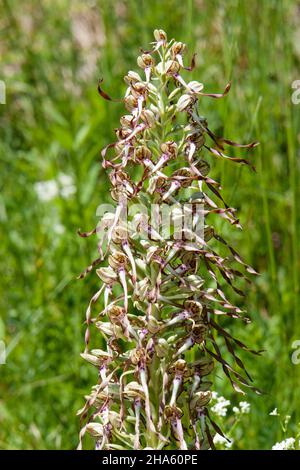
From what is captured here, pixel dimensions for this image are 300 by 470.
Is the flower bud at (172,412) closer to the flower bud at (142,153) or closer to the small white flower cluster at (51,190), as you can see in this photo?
the flower bud at (142,153)

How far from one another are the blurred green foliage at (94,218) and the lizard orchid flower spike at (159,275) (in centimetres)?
68

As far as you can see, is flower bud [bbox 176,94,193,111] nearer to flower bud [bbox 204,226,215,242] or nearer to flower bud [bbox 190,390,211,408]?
flower bud [bbox 204,226,215,242]

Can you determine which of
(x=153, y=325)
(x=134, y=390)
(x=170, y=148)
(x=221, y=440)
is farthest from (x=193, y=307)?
(x=221, y=440)

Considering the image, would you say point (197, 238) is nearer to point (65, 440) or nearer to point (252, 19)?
point (65, 440)

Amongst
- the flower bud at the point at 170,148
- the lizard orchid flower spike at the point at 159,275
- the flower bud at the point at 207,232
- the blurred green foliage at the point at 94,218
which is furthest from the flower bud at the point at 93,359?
the blurred green foliage at the point at 94,218

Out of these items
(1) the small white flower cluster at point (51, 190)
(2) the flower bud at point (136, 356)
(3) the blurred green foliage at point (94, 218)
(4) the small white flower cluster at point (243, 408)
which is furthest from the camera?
(1) the small white flower cluster at point (51, 190)

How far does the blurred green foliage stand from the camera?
111 inches

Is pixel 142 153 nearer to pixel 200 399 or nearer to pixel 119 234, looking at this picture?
pixel 119 234

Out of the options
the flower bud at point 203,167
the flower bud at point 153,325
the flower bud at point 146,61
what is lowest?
the flower bud at point 153,325

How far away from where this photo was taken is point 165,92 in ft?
5.59

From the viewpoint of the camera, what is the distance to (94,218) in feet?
11.9

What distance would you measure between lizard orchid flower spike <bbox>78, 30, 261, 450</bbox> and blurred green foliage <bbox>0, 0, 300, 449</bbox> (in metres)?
0.68

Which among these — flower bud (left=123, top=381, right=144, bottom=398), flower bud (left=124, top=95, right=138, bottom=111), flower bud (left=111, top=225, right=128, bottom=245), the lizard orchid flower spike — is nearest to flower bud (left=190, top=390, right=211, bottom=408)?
the lizard orchid flower spike

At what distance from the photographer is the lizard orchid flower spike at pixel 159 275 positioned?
1620 millimetres
